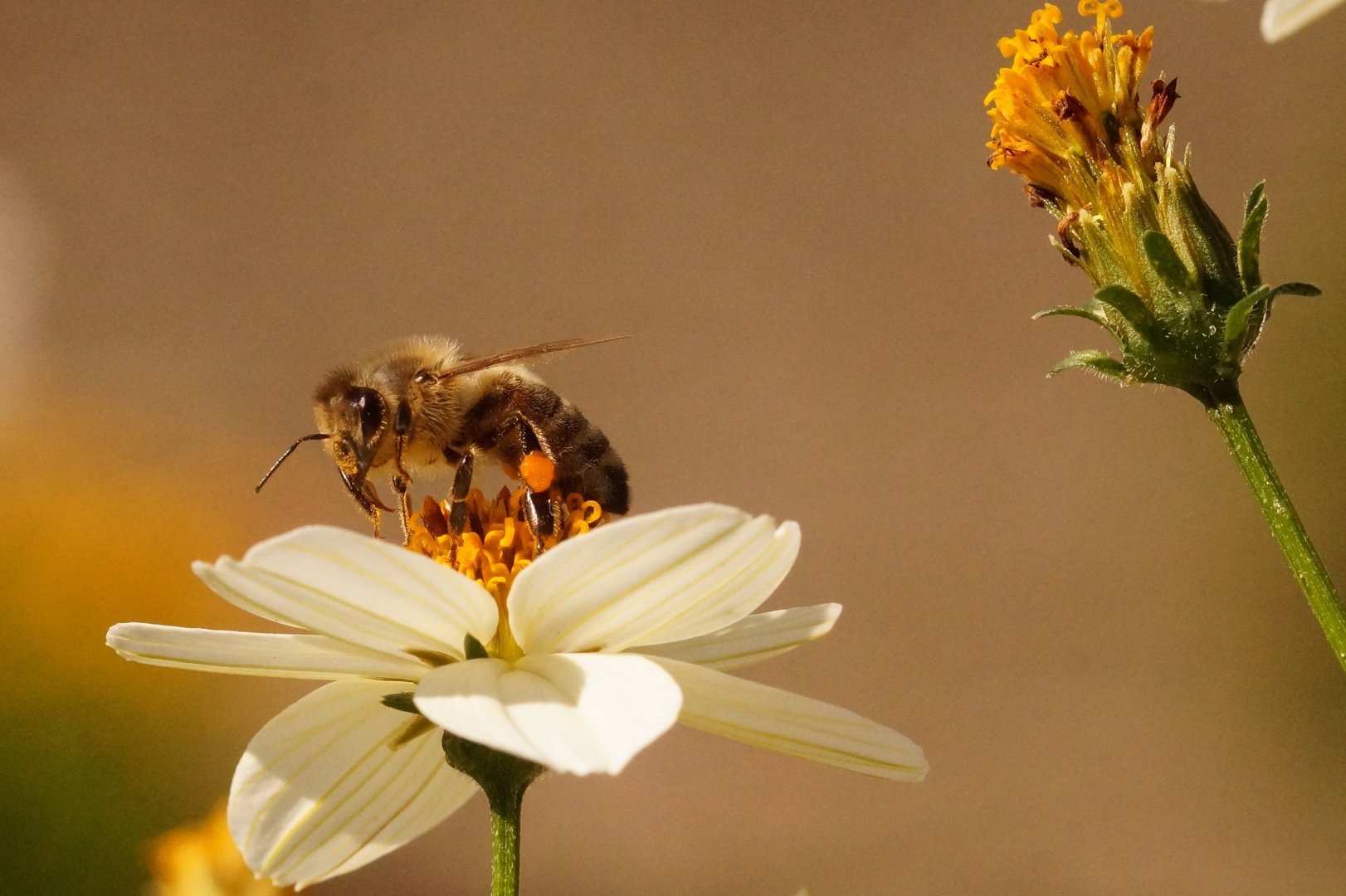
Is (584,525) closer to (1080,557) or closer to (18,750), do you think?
(18,750)

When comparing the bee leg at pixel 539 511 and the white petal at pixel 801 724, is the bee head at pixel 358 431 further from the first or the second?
the white petal at pixel 801 724

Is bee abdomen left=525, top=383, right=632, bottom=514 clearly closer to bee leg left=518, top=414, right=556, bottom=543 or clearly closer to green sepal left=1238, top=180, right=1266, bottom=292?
bee leg left=518, top=414, right=556, bottom=543

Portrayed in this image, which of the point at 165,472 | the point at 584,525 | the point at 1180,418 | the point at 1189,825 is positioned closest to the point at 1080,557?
the point at 1180,418

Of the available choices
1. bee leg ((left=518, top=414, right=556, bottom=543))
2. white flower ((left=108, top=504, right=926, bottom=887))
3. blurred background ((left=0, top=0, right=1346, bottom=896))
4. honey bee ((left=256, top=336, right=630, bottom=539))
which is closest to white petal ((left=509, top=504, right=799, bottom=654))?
white flower ((left=108, top=504, right=926, bottom=887))

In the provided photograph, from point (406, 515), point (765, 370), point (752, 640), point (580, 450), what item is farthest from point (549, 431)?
point (765, 370)

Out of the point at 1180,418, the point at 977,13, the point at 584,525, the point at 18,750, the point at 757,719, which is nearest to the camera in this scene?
the point at 757,719

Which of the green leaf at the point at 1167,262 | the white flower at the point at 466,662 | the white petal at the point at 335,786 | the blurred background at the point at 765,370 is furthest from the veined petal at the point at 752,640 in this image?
the blurred background at the point at 765,370
